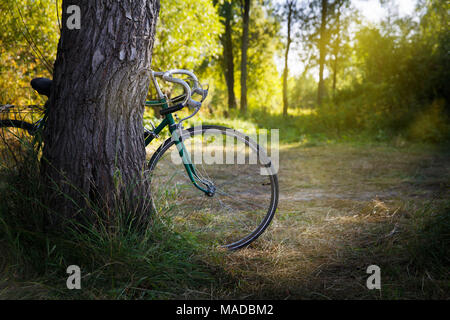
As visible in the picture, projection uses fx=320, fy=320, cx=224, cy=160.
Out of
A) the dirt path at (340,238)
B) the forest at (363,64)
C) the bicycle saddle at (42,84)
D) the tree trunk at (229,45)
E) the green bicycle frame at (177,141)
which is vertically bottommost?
the dirt path at (340,238)

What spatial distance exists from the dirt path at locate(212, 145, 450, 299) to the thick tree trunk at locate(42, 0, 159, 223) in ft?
3.16

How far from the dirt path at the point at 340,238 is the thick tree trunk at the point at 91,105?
0.96 metres

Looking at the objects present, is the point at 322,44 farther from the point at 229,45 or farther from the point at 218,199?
the point at 218,199

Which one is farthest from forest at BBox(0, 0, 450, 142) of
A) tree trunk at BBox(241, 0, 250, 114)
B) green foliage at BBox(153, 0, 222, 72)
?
tree trunk at BBox(241, 0, 250, 114)

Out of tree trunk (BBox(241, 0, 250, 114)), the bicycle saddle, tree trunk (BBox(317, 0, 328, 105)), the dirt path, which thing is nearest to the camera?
the dirt path

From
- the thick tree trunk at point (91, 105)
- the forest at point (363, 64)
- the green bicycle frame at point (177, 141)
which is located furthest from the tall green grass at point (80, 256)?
the forest at point (363, 64)

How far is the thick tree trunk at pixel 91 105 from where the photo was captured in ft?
6.12

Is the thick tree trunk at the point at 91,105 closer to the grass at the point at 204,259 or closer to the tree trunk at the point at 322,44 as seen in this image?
the grass at the point at 204,259

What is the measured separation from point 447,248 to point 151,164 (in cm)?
196

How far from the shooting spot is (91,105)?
1.88m

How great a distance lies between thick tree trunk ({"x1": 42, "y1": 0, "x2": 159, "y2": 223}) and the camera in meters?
1.86

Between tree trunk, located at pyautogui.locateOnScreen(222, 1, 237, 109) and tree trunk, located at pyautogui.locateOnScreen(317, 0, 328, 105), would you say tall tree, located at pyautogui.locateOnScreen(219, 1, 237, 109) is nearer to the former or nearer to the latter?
tree trunk, located at pyautogui.locateOnScreen(222, 1, 237, 109)

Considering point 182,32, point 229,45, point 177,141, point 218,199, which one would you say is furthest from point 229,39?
point 177,141
